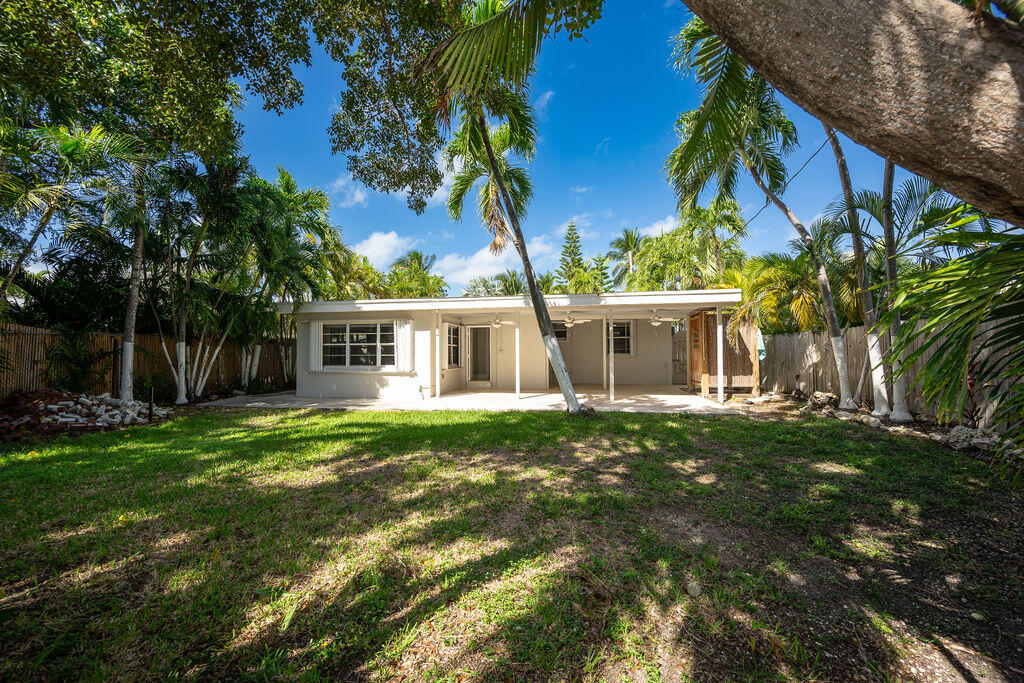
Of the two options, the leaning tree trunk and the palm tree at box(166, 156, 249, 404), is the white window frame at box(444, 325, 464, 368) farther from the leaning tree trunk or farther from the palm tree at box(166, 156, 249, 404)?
the leaning tree trunk

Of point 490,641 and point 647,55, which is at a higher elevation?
point 647,55

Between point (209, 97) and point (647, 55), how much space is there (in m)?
7.60

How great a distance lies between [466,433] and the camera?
6312 millimetres

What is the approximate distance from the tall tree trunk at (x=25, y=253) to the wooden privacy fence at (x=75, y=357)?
3.20 ft

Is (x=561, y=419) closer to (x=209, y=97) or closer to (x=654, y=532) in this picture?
(x=654, y=532)

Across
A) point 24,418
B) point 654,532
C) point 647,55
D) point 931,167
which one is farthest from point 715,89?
point 24,418

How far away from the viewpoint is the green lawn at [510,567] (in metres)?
1.92

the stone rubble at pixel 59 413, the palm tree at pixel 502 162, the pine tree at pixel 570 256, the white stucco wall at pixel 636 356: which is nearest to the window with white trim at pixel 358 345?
the stone rubble at pixel 59 413

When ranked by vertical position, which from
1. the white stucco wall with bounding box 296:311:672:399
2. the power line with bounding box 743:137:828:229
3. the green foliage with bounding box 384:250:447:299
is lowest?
the white stucco wall with bounding box 296:311:672:399

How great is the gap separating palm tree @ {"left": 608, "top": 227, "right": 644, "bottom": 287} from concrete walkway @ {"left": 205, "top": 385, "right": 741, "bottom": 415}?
1688cm

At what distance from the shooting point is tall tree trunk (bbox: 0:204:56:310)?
6.36 metres

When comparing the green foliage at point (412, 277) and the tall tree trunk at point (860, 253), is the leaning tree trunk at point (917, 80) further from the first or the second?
the green foliage at point (412, 277)

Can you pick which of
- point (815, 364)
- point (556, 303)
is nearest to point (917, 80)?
point (556, 303)

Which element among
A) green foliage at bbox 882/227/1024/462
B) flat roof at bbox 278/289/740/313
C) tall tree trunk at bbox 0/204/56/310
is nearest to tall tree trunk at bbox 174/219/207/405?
flat roof at bbox 278/289/740/313
